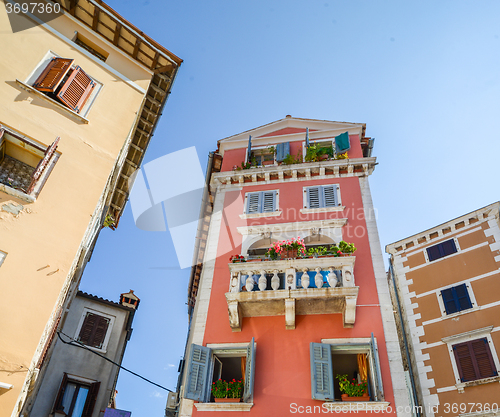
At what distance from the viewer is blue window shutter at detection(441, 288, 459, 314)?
19.0 meters

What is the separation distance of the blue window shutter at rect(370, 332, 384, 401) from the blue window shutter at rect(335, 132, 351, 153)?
32.9 feet

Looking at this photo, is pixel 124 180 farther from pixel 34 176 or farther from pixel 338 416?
pixel 338 416

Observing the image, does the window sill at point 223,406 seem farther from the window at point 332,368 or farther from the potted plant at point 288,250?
the potted plant at point 288,250

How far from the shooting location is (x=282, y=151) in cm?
1970

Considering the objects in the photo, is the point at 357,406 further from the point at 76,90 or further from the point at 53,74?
the point at 53,74

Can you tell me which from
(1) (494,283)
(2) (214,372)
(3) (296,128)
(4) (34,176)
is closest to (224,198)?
(3) (296,128)

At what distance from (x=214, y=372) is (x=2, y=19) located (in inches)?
519

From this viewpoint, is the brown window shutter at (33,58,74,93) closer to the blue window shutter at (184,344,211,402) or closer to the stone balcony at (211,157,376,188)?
the stone balcony at (211,157,376,188)

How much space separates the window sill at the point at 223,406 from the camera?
11.2 metres

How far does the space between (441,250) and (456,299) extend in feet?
10.1

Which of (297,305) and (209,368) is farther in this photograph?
(297,305)

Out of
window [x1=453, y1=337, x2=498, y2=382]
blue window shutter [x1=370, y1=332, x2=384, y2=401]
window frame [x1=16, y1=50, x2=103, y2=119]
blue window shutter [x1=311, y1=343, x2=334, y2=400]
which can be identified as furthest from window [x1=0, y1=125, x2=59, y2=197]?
window [x1=453, y1=337, x2=498, y2=382]

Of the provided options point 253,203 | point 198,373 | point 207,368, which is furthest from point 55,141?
point 253,203

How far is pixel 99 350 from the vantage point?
18.3 meters
